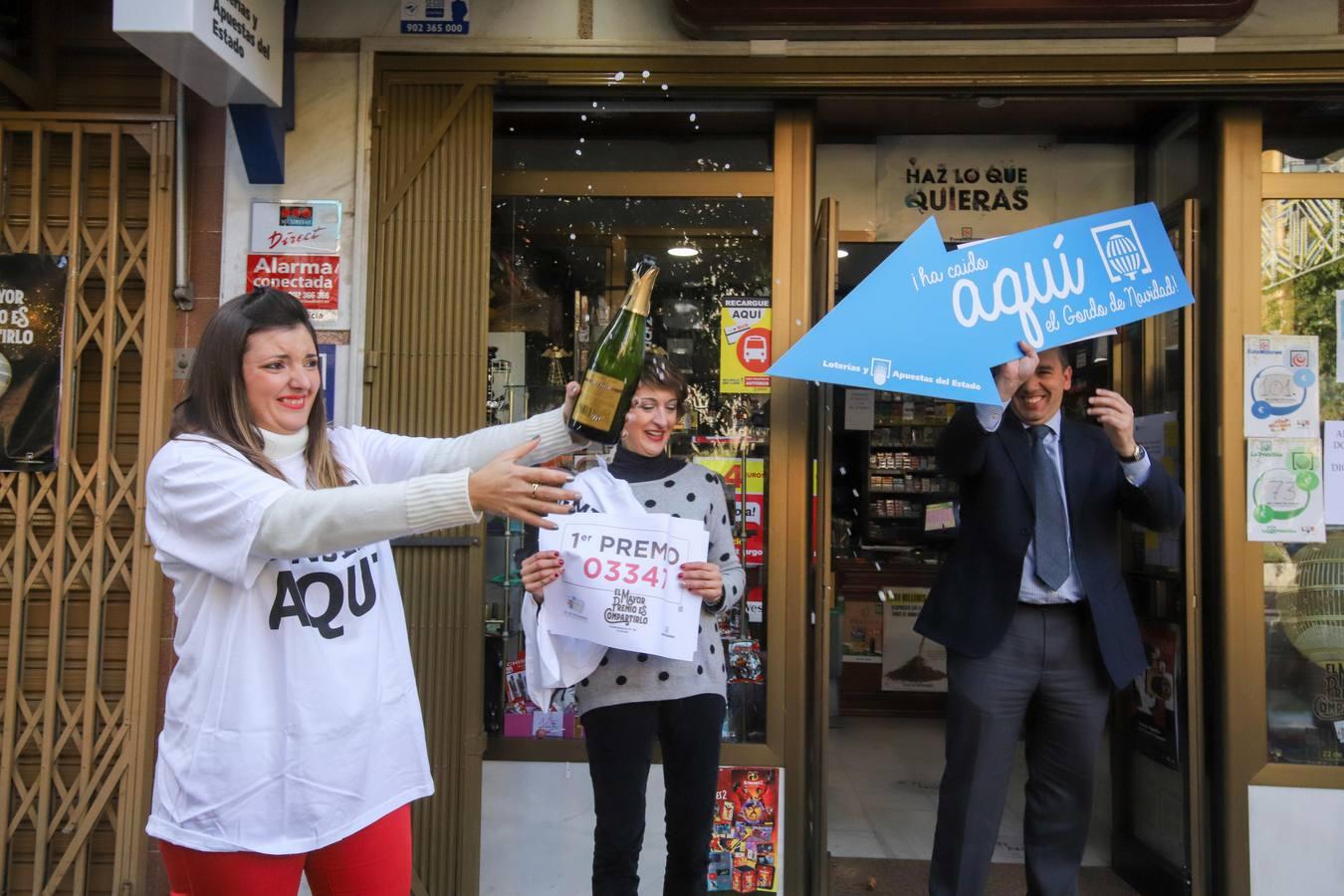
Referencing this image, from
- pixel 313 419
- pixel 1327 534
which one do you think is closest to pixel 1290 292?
pixel 1327 534

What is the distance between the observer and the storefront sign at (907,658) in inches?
232

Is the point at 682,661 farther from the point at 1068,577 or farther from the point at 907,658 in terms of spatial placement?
the point at 907,658

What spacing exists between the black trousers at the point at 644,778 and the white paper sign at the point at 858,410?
3.07 metres

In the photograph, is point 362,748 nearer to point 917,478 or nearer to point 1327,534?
point 1327,534

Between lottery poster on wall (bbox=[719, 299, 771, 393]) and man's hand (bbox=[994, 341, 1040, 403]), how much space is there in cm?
105

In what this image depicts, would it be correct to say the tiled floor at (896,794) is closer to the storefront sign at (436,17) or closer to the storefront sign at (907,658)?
the storefront sign at (907,658)

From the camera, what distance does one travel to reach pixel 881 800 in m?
4.54

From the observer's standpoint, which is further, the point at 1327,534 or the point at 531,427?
the point at 1327,534

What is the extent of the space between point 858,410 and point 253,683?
14.2ft

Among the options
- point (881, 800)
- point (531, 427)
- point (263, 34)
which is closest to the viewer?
point (531, 427)

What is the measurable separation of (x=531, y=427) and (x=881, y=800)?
3.36 metres

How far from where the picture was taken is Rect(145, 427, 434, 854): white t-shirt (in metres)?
1.66

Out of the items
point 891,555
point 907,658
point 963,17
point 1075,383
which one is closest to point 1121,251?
point 963,17

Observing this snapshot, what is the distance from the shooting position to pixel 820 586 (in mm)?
3199
